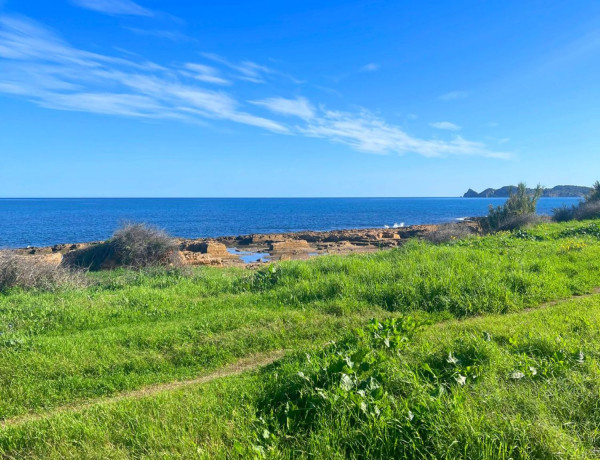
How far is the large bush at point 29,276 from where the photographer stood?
1095cm

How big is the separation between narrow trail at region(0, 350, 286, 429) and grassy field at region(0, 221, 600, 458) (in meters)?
0.03

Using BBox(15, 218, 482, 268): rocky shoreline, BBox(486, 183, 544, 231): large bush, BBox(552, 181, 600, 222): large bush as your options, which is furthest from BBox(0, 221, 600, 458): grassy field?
BBox(486, 183, 544, 231): large bush

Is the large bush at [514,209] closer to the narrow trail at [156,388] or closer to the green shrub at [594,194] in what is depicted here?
the green shrub at [594,194]

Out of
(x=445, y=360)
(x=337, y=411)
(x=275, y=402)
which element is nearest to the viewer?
(x=337, y=411)

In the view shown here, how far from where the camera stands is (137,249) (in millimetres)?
17094

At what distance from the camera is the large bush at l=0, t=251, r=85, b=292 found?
1095 cm

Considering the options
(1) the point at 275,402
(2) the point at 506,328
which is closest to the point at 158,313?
(1) the point at 275,402

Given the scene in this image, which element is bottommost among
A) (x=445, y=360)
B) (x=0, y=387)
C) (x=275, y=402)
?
(x=0, y=387)

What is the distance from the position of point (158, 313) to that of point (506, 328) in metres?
6.36

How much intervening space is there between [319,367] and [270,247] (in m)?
25.1

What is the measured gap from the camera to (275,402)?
420 centimetres

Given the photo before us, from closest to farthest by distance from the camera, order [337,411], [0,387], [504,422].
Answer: [504,422] → [337,411] → [0,387]

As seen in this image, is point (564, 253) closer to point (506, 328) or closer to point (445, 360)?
point (506, 328)

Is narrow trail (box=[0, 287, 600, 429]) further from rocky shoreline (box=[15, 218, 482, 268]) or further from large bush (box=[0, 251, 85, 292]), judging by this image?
rocky shoreline (box=[15, 218, 482, 268])
